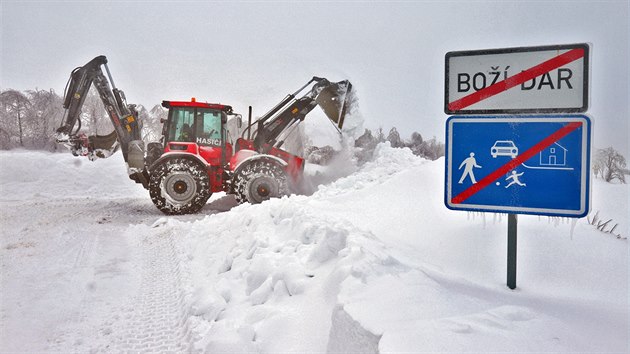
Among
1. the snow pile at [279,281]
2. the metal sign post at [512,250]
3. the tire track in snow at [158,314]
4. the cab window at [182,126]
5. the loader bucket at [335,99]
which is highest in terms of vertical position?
the loader bucket at [335,99]

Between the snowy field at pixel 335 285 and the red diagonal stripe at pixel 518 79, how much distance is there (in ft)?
3.19

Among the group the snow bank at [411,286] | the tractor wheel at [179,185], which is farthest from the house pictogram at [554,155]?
the tractor wheel at [179,185]

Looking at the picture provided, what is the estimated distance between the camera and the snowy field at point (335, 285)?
159cm

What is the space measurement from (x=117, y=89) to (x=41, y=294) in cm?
592

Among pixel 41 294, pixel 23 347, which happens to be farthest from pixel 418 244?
pixel 41 294

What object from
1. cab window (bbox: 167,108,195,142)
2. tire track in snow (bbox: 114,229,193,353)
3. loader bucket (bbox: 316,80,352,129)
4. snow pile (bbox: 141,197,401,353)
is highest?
loader bucket (bbox: 316,80,352,129)

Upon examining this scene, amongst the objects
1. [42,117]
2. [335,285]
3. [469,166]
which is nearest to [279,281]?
[335,285]

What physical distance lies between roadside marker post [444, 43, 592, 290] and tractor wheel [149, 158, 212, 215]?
5.84 metres

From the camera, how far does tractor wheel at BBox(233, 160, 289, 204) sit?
7.25 metres

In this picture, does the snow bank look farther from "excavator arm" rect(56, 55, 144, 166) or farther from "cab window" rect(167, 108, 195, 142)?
"excavator arm" rect(56, 55, 144, 166)

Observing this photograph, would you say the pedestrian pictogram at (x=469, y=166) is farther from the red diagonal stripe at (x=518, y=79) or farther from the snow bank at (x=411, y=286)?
the snow bank at (x=411, y=286)

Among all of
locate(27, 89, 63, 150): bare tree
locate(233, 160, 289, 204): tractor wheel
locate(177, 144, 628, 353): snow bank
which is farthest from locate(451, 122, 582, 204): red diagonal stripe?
locate(27, 89, 63, 150): bare tree

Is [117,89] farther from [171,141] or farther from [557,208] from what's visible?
[557,208]

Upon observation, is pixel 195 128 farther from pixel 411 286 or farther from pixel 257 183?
pixel 411 286
